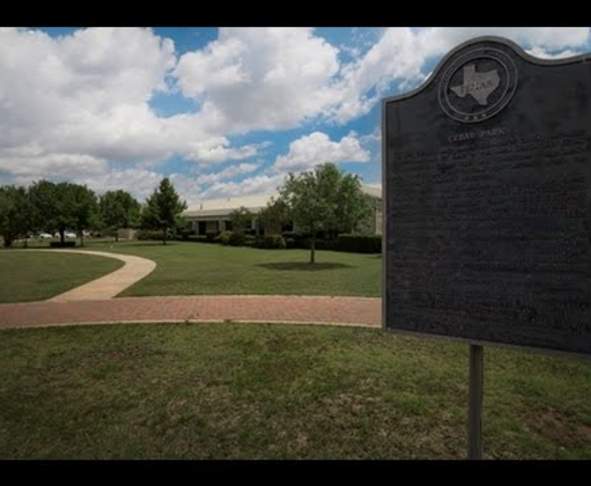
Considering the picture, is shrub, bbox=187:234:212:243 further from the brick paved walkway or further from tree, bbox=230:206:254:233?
the brick paved walkway

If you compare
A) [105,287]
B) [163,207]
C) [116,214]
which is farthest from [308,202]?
[116,214]

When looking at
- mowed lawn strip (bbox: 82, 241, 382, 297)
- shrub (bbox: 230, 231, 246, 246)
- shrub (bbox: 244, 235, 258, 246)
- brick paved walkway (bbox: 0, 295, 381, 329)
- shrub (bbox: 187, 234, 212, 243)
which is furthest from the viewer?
shrub (bbox: 187, 234, 212, 243)

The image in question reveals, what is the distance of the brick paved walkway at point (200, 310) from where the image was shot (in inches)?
322

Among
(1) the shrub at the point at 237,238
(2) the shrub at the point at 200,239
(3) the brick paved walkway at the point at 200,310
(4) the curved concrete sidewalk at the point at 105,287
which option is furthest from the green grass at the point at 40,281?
(2) the shrub at the point at 200,239

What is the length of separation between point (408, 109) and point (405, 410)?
292cm

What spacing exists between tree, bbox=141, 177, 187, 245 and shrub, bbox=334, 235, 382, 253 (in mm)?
19802

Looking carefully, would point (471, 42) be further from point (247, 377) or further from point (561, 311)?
point (247, 377)

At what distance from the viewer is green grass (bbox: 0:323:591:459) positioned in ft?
11.5

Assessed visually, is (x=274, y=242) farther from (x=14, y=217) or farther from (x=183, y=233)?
(x=14, y=217)

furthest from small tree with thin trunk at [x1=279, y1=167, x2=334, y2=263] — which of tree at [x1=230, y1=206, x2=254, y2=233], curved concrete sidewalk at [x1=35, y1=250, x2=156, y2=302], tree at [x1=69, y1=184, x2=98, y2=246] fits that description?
tree at [x1=69, y1=184, x2=98, y2=246]

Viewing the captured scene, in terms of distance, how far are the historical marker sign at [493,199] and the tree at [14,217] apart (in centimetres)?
4961

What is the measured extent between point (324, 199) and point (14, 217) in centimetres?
4050

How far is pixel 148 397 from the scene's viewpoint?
4.57 metres

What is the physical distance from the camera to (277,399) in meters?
4.40
